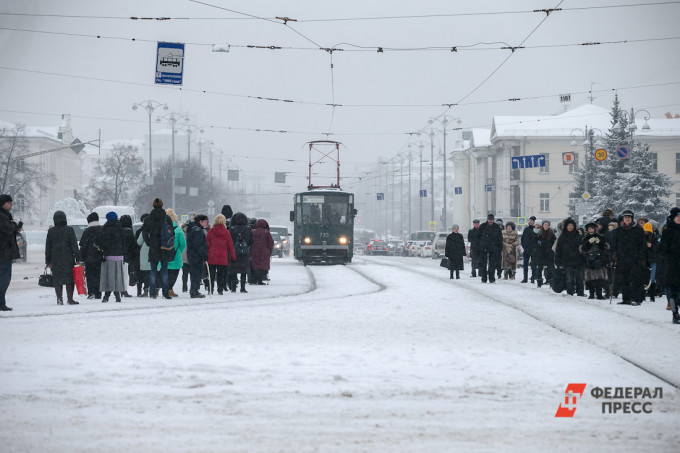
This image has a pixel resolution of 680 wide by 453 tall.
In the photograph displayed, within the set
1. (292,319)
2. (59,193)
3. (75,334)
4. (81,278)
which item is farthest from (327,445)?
(59,193)

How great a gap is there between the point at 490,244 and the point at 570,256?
4.99 m

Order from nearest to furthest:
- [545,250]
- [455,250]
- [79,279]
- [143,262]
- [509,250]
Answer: [79,279] < [143,262] < [545,250] < [455,250] < [509,250]

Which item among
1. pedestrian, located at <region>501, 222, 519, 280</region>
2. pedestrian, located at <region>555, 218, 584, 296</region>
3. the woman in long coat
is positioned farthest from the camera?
pedestrian, located at <region>501, 222, 519, 280</region>

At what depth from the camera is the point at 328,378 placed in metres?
9.05

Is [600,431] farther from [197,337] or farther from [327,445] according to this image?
[197,337]

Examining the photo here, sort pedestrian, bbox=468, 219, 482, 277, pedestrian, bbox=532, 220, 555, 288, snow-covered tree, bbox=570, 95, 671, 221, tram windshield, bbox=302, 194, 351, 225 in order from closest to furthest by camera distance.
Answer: pedestrian, bbox=532, 220, 555, 288 < pedestrian, bbox=468, 219, 482, 277 < tram windshield, bbox=302, 194, 351, 225 < snow-covered tree, bbox=570, 95, 671, 221

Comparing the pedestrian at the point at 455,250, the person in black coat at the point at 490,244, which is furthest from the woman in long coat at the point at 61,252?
the pedestrian at the point at 455,250

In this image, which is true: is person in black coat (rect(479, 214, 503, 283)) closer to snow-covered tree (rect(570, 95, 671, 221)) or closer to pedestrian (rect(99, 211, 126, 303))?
pedestrian (rect(99, 211, 126, 303))

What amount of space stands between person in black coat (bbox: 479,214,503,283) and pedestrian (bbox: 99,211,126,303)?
420 inches

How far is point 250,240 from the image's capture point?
21.3 meters

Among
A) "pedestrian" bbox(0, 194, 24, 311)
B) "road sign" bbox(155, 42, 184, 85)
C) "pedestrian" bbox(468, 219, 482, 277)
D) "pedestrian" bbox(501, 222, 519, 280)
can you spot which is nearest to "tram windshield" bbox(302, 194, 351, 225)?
"pedestrian" bbox(468, 219, 482, 277)

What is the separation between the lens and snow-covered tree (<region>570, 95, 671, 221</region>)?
51.3 metres

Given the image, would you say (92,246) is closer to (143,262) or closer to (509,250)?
(143,262)

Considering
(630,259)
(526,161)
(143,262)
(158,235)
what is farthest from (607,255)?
(526,161)
